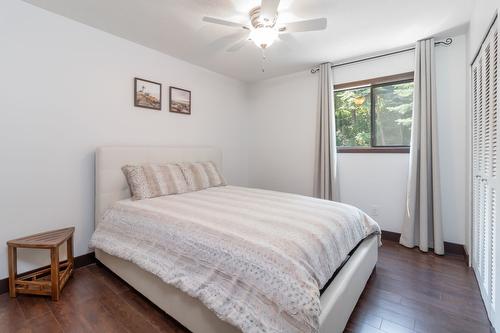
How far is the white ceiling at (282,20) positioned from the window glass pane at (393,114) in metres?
0.53

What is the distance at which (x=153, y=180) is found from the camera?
2.47 metres

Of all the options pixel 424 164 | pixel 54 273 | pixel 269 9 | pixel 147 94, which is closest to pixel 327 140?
pixel 424 164

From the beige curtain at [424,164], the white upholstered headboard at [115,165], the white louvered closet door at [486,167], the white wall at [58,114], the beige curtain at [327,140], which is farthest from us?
the beige curtain at [327,140]

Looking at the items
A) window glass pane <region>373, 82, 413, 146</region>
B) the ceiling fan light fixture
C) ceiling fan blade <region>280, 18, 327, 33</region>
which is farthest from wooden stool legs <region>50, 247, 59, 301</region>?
window glass pane <region>373, 82, 413, 146</region>

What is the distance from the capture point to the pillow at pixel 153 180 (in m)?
2.36

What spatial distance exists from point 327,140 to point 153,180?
2.35 metres

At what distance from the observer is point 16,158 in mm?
1979

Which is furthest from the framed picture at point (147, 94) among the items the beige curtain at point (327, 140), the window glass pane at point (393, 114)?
the window glass pane at point (393, 114)

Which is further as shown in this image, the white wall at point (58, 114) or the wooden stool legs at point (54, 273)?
the white wall at point (58, 114)

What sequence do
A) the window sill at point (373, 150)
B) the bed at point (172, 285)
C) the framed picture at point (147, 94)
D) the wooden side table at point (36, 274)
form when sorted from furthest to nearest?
the window sill at point (373, 150) → the framed picture at point (147, 94) → the wooden side table at point (36, 274) → the bed at point (172, 285)

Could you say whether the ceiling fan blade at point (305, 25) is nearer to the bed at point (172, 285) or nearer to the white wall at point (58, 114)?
the bed at point (172, 285)

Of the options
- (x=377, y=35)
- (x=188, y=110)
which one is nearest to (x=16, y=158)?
(x=188, y=110)

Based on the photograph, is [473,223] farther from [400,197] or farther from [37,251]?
[37,251]

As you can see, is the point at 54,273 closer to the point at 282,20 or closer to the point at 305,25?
the point at 305,25
